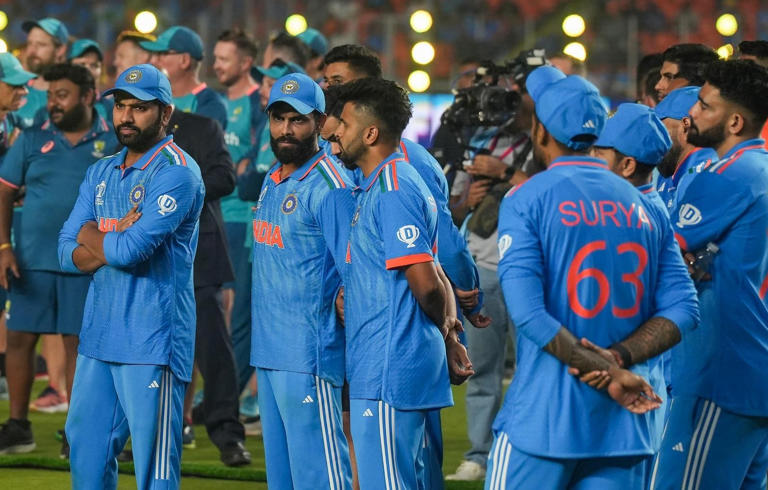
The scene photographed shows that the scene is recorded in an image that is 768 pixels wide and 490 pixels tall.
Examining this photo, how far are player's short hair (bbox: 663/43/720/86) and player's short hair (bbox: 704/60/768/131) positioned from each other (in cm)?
142

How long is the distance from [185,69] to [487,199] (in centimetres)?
278

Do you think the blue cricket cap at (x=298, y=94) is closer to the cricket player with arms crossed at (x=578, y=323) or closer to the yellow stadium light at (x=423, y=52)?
the cricket player with arms crossed at (x=578, y=323)

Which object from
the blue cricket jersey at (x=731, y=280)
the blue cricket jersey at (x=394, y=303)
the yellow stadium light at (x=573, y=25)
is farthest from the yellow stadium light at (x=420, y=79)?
the blue cricket jersey at (x=394, y=303)

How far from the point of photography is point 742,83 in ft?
16.7

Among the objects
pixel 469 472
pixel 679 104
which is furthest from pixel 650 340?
pixel 469 472

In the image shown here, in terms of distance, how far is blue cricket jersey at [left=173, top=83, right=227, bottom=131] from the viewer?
8.67 m

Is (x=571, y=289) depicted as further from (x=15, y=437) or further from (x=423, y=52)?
(x=423, y=52)

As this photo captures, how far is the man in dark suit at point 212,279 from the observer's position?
25.1ft

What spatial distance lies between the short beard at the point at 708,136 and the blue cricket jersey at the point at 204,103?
4.17 m

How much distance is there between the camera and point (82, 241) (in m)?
5.60

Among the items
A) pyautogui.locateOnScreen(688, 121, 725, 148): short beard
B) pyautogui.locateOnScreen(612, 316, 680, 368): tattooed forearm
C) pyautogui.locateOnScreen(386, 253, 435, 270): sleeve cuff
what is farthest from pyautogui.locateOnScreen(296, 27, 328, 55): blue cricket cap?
pyautogui.locateOnScreen(612, 316, 680, 368): tattooed forearm

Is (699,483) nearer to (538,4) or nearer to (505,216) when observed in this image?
(505,216)

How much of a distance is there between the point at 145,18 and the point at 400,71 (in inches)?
307

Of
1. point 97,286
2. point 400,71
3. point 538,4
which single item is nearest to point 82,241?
point 97,286
